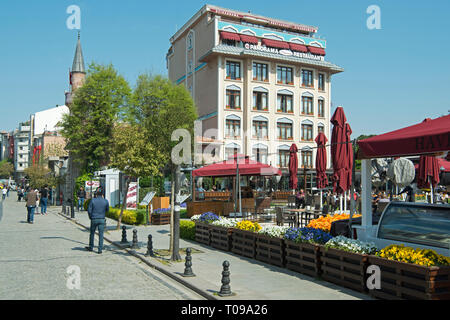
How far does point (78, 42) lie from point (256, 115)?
24.4m

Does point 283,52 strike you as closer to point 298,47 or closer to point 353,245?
point 298,47

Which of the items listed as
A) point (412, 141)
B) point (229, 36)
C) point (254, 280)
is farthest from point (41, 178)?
point (412, 141)

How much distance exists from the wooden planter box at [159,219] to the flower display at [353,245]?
12.1m

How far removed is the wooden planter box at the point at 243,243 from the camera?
1007 cm

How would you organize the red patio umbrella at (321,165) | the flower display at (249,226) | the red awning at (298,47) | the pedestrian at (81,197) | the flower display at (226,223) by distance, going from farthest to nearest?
the red awning at (298,47) < the pedestrian at (81,197) < the red patio umbrella at (321,165) < the flower display at (226,223) < the flower display at (249,226)

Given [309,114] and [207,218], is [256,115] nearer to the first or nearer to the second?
[309,114]

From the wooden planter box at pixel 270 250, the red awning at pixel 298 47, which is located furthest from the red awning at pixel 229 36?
the wooden planter box at pixel 270 250

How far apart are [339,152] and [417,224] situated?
5.72 meters

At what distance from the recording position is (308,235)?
8219 mm

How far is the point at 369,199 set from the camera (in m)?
8.51

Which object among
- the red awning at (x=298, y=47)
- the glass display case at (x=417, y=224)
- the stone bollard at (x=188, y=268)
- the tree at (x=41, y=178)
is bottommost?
the stone bollard at (x=188, y=268)

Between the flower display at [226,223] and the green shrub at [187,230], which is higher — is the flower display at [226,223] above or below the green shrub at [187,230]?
above

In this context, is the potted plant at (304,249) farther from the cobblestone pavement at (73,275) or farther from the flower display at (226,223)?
the flower display at (226,223)
